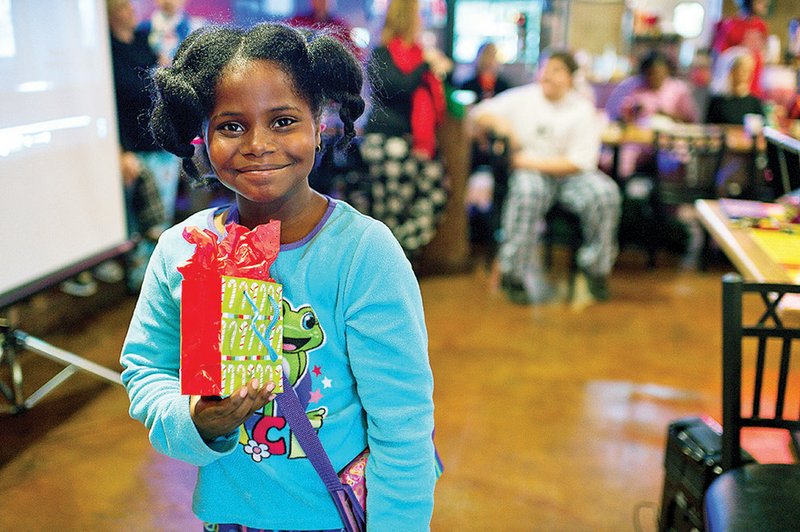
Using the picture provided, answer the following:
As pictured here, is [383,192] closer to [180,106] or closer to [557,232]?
[557,232]

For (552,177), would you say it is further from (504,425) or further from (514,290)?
(504,425)

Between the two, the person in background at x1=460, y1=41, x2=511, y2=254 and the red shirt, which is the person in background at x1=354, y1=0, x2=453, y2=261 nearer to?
the person in background at x1=460, y1=41, x2=511, y2=254

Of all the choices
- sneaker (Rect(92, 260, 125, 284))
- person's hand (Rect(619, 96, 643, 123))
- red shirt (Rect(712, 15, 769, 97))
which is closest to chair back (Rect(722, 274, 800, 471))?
sneaker (Rect(92, 260, 125, 284))

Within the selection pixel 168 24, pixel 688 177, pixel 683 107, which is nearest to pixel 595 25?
pixel 683 107

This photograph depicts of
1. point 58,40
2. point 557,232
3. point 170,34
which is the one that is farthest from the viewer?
point 557,232

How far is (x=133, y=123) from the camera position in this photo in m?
2.82

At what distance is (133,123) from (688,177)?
368 cm

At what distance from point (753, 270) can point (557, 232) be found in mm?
2860

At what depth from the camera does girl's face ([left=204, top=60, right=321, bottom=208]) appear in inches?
31.4

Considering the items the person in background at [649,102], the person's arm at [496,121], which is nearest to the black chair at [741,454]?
the person's arm at [496,121]

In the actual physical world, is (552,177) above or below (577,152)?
below

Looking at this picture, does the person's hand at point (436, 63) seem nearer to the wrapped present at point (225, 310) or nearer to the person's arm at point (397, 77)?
the person's arm at point (397, 77)

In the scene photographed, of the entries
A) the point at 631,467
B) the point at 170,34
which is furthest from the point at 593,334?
the point at 170,34

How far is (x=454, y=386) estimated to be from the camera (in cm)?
283
